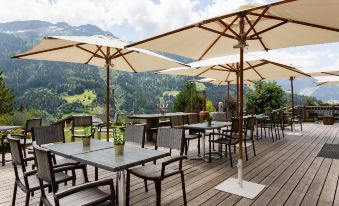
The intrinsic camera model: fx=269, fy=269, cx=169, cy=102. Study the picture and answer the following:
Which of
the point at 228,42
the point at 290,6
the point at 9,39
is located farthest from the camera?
the point at 9,39

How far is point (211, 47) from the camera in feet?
Result: 17.4

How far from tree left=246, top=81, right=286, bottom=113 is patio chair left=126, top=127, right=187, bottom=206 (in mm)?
12400

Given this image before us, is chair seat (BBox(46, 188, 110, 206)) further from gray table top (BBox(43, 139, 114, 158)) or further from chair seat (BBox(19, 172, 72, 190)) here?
gray table top (BBox(43, 139, 114, 158))

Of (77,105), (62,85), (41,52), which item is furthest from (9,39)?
(41,52)

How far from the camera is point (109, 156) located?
3160mm

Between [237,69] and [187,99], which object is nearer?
[237,69]

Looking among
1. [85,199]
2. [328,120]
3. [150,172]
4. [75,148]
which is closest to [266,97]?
[328,120]

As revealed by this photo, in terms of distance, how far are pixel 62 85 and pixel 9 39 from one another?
100085 millimetres

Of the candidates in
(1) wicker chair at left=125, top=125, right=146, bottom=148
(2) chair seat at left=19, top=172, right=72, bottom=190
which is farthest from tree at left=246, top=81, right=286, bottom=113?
(2) chair seat at left=19, top=172, right=72, bottom=190

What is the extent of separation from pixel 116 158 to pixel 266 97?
14.2m

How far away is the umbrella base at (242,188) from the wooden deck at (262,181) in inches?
3.8

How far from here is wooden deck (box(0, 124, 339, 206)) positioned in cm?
384

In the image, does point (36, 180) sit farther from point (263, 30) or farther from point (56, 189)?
point (263, 30)

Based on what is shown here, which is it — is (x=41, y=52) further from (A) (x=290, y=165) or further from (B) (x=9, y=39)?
(B) (x=9, y=39)
